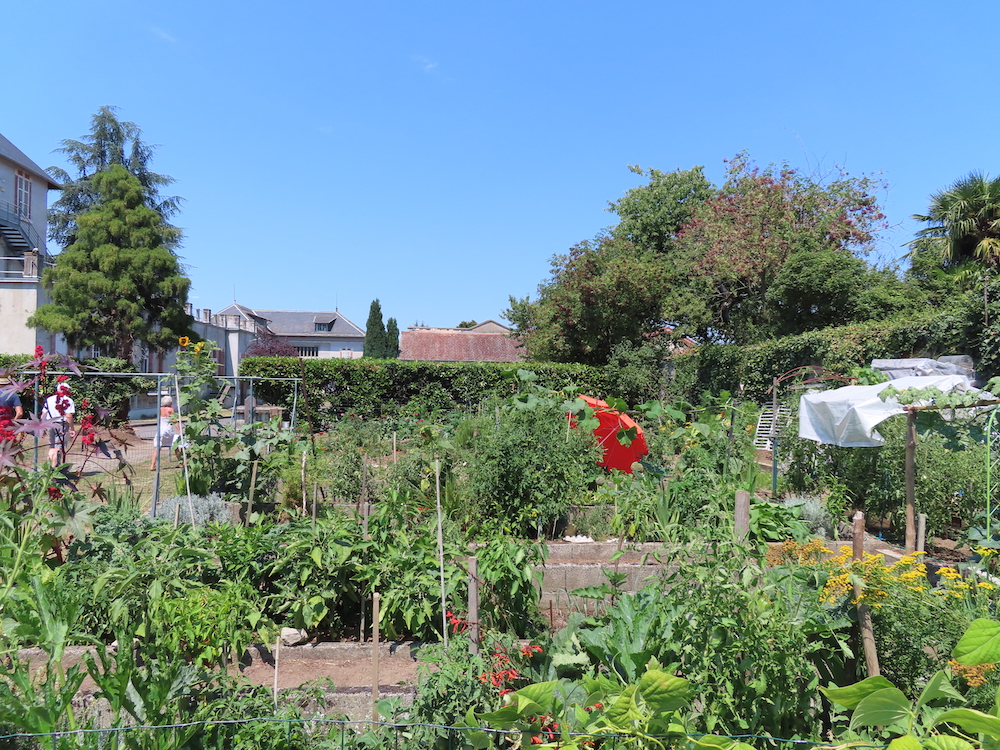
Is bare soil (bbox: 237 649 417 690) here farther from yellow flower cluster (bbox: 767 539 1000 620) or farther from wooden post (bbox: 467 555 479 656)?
yellow flower cluster (bbox: 767 539 1000 620)

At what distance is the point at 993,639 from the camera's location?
1.23 m

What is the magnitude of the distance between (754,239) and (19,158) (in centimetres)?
2875

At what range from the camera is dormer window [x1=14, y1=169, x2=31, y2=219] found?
85.3ft

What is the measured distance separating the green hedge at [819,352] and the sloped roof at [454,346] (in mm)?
20215

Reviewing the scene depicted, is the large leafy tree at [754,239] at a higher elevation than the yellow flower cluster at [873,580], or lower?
higher

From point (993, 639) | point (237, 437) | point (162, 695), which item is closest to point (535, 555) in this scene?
point (162, 695)

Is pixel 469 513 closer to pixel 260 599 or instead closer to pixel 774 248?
pixel 260 599

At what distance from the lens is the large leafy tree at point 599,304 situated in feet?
57.2

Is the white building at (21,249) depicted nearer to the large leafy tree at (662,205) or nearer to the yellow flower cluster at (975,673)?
the large leafy tree at (662,205)

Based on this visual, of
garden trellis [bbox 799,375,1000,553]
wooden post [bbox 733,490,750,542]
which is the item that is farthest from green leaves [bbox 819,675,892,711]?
garden trellis [bbox 799,375,1000,553]

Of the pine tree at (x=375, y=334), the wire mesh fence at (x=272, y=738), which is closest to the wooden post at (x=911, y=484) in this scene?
the wire mesh fence at (x=272, y=738)

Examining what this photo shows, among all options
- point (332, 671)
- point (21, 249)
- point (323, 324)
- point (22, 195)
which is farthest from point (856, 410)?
point (323, 324)

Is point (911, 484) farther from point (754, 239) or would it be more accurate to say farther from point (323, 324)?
point (323, 324)

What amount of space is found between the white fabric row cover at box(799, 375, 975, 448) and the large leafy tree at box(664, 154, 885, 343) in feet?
32.8
